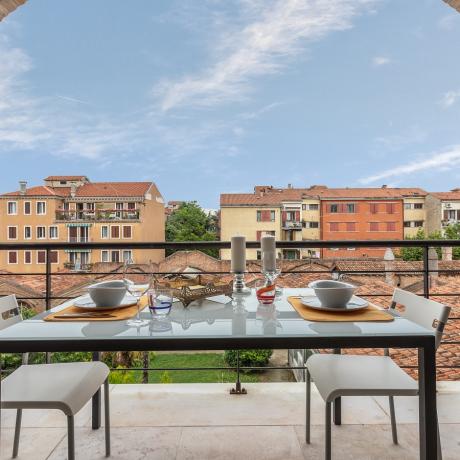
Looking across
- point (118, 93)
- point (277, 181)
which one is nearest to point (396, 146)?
point (277, 181)

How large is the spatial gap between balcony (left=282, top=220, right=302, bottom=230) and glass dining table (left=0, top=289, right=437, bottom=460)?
75.8 ft

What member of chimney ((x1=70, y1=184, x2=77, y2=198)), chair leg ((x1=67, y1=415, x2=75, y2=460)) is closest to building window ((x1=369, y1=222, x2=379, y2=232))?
chimney ((x1=70, y1=184, x2=77, y2=198))

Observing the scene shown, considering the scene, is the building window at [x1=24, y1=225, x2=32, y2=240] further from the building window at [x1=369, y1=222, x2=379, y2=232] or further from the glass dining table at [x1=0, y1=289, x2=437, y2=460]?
the glass dining table at [x1=0, y1=289, x2=437, y2=460]

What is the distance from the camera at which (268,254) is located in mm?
1454

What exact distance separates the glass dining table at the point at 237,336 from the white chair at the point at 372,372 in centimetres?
19

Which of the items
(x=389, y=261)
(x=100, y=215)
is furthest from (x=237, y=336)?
(x=100, y=215)

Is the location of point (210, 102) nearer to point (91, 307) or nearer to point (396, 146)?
point (396, 146)

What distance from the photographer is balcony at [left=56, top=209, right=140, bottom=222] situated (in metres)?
23.3

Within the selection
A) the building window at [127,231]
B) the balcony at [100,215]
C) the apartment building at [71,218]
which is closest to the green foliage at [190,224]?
the apartment building at [71,218]

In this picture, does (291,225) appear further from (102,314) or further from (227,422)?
(102,314)

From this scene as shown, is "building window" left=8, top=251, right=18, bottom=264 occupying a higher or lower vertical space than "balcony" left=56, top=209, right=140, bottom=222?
lower

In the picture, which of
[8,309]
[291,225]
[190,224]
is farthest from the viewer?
[190,224]

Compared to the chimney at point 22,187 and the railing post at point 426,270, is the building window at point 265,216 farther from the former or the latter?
the railing post at point 426,270

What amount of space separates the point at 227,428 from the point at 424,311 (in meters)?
0.93
